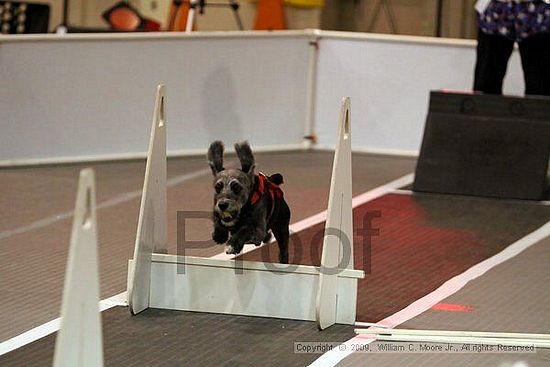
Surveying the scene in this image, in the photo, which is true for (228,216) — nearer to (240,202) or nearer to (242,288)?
(240,202)

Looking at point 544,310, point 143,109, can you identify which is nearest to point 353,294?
point 544,310

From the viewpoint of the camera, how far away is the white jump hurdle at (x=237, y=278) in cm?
430

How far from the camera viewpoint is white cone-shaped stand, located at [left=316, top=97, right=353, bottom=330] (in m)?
4.25

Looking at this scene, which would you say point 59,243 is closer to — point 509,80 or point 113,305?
point 113,305

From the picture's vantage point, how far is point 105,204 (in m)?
6.44

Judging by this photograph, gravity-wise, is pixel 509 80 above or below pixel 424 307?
above

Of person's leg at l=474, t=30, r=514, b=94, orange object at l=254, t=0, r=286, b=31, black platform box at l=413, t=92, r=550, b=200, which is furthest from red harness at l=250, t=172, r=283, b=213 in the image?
orange object at l=254, t=0, r=286, b=31

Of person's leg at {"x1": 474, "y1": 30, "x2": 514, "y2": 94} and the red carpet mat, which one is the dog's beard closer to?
the red carpet mat

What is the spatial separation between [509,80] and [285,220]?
3617mm

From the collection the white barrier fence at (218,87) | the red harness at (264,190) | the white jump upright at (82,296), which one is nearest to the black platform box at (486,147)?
the white barrier fence at (218,87)

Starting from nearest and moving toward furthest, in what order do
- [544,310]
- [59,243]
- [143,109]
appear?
[544,310] → [59,243] → [143,109]

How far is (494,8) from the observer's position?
22.5 feet

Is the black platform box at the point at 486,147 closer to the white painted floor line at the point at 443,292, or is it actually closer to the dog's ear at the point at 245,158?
the white painted floor line at the point at 443,292

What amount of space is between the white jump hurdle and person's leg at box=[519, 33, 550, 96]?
291cm
